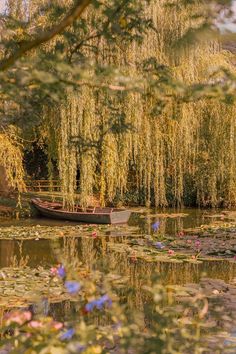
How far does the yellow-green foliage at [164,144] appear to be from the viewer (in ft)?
42.9

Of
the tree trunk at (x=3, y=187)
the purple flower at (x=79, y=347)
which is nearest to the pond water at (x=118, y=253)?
the purple flower at (x=79, y=347)

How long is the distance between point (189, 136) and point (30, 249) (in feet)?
24.3

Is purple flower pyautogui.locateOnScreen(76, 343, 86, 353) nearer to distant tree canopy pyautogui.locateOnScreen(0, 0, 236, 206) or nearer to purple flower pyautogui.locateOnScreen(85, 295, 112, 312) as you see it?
purple flower pyautogui.locateOnScreen(85, 295, 112, 312)

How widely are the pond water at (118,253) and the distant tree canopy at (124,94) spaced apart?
54.9 inches

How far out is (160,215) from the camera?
1580cm

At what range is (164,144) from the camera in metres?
16.7

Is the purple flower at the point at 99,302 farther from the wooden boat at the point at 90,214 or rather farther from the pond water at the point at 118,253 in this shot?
the wooden boat at the point at 90,214

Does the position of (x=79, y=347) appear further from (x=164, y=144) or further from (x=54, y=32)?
(x=164, y=144)

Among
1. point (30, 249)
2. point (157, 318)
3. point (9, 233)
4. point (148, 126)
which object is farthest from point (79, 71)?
point (148, 126)

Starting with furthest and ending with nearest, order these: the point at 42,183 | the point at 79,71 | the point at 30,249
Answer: the point at 42,183 → the point at 30,249 → the point at 79,71

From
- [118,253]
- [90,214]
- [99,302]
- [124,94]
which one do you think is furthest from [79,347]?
[90,214]

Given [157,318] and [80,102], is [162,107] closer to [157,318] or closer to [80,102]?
[157,318]

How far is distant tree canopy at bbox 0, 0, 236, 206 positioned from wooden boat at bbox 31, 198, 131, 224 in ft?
1.27

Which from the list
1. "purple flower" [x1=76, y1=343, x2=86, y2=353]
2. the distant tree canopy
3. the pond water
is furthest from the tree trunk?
"purple flower" [x1=76, y1=343, x2=86, y2=353]
